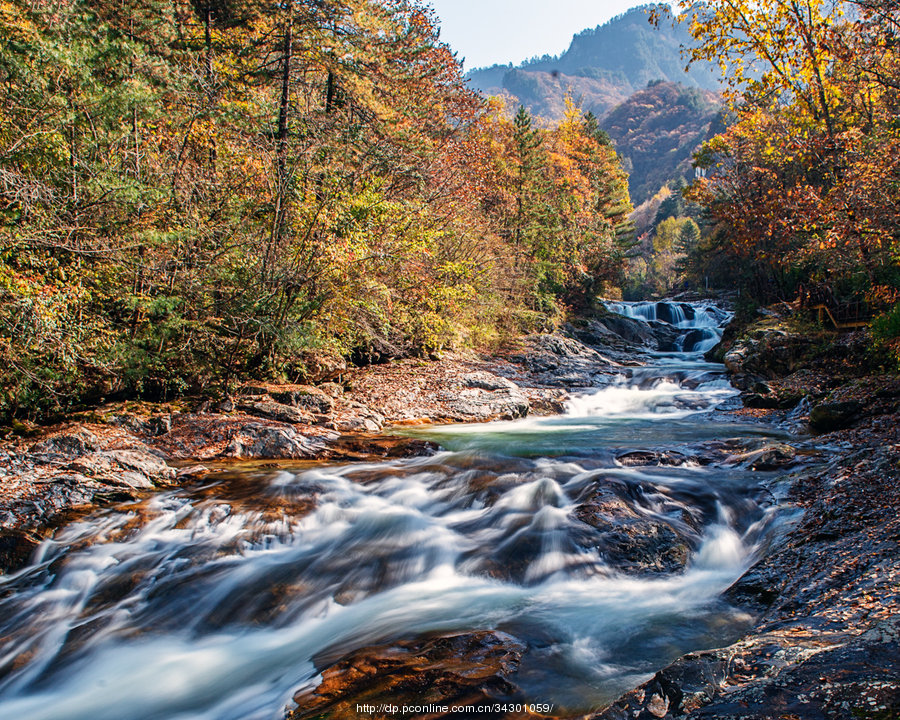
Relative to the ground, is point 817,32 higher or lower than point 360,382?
higher

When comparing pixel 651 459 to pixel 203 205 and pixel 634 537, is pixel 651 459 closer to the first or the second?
pixel 634 537

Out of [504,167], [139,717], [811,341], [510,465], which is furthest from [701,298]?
[139,717]

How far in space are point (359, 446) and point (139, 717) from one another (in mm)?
5513

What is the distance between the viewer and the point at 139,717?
358cm

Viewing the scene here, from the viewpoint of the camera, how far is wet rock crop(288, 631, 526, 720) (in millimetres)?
2934

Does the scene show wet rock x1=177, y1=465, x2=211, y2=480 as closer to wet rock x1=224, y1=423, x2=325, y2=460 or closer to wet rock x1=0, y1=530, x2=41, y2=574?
wet rock x1=224, y1=423, x2=325, y2=460

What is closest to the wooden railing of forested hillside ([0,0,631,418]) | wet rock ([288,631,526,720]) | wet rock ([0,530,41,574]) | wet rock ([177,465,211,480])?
forested hillside ([0,0,631,418])

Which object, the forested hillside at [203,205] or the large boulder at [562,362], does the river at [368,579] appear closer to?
the forested hillside at [203,205]

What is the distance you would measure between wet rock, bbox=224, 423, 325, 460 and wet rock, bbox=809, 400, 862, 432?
848 centimetres

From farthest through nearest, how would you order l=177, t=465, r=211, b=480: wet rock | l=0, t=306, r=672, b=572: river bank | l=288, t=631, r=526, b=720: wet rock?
l=177, t=465, r=211, b=480: wet rock, l=0, t=306, r=672, b=572: river bank, l=288, t=631, r=526, b=720: wet rock

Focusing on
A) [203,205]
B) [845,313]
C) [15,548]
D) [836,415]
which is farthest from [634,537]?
[845,313]

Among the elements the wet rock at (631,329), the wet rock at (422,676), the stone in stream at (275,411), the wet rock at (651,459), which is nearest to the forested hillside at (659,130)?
the wet rock at (631,329)

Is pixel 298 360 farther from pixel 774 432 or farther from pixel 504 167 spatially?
pixel 504 167

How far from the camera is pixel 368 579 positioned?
17.4 feet
